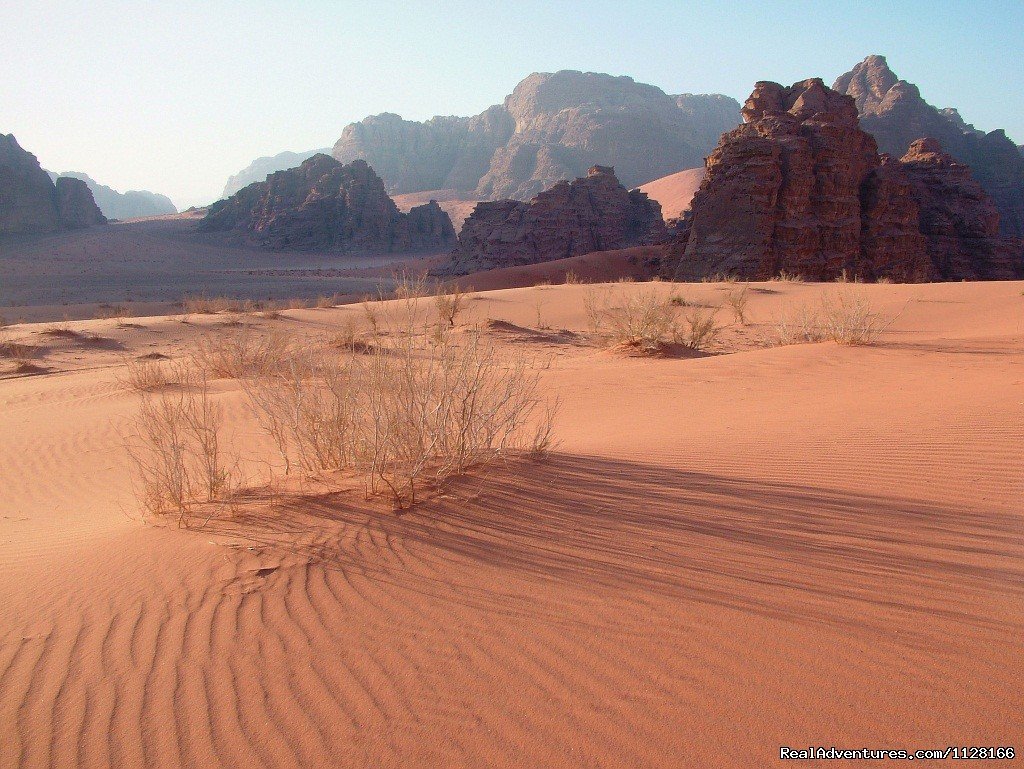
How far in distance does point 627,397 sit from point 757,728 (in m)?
6.25

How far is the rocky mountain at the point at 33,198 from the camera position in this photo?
61688 millimetres

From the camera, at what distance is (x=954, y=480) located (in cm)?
420

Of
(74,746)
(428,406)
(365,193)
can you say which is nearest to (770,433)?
(428,406)

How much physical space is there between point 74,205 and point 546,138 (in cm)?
7749

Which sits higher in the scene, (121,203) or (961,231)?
(121,203)

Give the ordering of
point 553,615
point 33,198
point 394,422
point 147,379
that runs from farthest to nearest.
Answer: point 33,198 < point 147,379 < point 394,422 < point 553,615

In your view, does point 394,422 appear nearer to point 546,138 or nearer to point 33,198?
point 33,198

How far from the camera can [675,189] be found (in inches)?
3497

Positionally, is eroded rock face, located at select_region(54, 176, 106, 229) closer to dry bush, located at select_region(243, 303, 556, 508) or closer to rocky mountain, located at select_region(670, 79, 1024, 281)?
rocky mountain, located at select_region(670, 79, 1024, 281)

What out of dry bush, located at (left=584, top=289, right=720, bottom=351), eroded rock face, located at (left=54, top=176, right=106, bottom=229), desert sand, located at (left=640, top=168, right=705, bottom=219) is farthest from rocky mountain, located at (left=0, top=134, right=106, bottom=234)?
dry bush, located at (left=584, top=289, right=720, bottom=351)

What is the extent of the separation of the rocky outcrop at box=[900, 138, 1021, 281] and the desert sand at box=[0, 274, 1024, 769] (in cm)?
3458

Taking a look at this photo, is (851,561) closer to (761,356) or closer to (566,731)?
(566,731)

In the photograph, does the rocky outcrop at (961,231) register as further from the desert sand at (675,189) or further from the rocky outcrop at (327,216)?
the rocky outcrop at (327,216)

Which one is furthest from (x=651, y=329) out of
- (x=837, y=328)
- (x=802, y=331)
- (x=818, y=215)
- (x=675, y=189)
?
Answer: (x=675, y=189)
